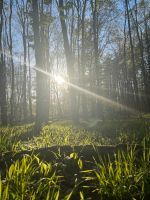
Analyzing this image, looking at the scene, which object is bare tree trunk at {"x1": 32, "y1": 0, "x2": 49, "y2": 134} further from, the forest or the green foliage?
the green foliage

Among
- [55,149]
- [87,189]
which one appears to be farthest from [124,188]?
[55,149]

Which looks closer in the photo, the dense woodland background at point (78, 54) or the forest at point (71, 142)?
the forest at point (71, 142)

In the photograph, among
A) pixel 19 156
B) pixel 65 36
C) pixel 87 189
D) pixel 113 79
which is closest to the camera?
pixel 87 189

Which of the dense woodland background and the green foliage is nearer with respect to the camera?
the green foliage

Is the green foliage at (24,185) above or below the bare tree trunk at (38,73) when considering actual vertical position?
below

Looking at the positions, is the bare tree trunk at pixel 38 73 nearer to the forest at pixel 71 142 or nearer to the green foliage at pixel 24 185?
the forest at pixel 71 142

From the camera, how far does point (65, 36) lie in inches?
696

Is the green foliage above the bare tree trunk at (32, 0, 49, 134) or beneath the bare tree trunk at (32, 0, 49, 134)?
beneath

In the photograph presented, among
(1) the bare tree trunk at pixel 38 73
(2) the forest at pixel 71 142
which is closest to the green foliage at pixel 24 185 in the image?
(2) the forest at pixel 71 142

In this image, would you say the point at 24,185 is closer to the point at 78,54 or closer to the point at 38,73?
the point at 38,73

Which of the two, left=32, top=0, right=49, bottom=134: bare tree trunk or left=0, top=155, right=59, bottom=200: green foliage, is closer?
left=0, top=155, right=59, bottom=200: green foliage

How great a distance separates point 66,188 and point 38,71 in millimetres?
10732

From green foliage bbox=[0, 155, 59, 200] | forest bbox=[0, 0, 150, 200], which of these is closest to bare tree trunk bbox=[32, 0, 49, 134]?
forest bbox=[0, 0, 150, 200]

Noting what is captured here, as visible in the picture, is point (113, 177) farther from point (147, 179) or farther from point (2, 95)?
point (2, 95)
